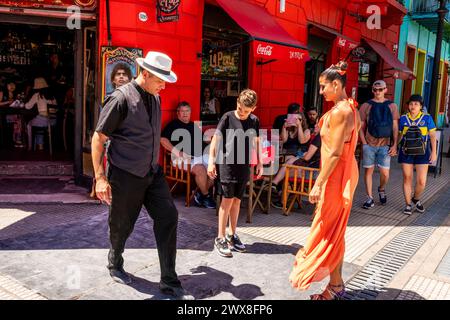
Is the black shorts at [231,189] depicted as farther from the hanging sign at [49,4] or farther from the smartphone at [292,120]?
the hanging sign at [49,4]

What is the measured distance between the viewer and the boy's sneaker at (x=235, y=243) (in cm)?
481

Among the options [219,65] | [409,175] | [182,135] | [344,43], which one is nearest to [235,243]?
[182,135]

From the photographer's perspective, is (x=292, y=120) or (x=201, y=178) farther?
(x=292, y=120)

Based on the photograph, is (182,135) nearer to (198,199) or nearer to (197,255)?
(198,199)

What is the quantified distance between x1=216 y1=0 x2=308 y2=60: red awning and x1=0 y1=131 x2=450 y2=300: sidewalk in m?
Result: 2.51

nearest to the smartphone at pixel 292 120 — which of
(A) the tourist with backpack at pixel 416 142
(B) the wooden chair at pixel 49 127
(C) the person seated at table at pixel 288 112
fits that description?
(C) the person seated at table at pixel 288 112

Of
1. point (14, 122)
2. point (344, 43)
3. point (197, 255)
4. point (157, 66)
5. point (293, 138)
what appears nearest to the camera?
point (157, 66)

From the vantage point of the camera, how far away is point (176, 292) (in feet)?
12.1

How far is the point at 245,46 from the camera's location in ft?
28.9

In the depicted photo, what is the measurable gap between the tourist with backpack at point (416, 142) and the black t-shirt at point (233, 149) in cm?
309

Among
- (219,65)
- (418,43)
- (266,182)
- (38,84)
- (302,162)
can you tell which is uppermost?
(418,43)

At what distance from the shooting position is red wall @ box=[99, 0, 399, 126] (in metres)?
6.25

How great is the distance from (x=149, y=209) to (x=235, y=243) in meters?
1.42

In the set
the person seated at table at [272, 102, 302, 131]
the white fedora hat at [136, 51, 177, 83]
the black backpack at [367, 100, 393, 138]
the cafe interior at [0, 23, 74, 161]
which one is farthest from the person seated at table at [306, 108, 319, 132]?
the white fedora hat at [136, 51, 177, 83]
